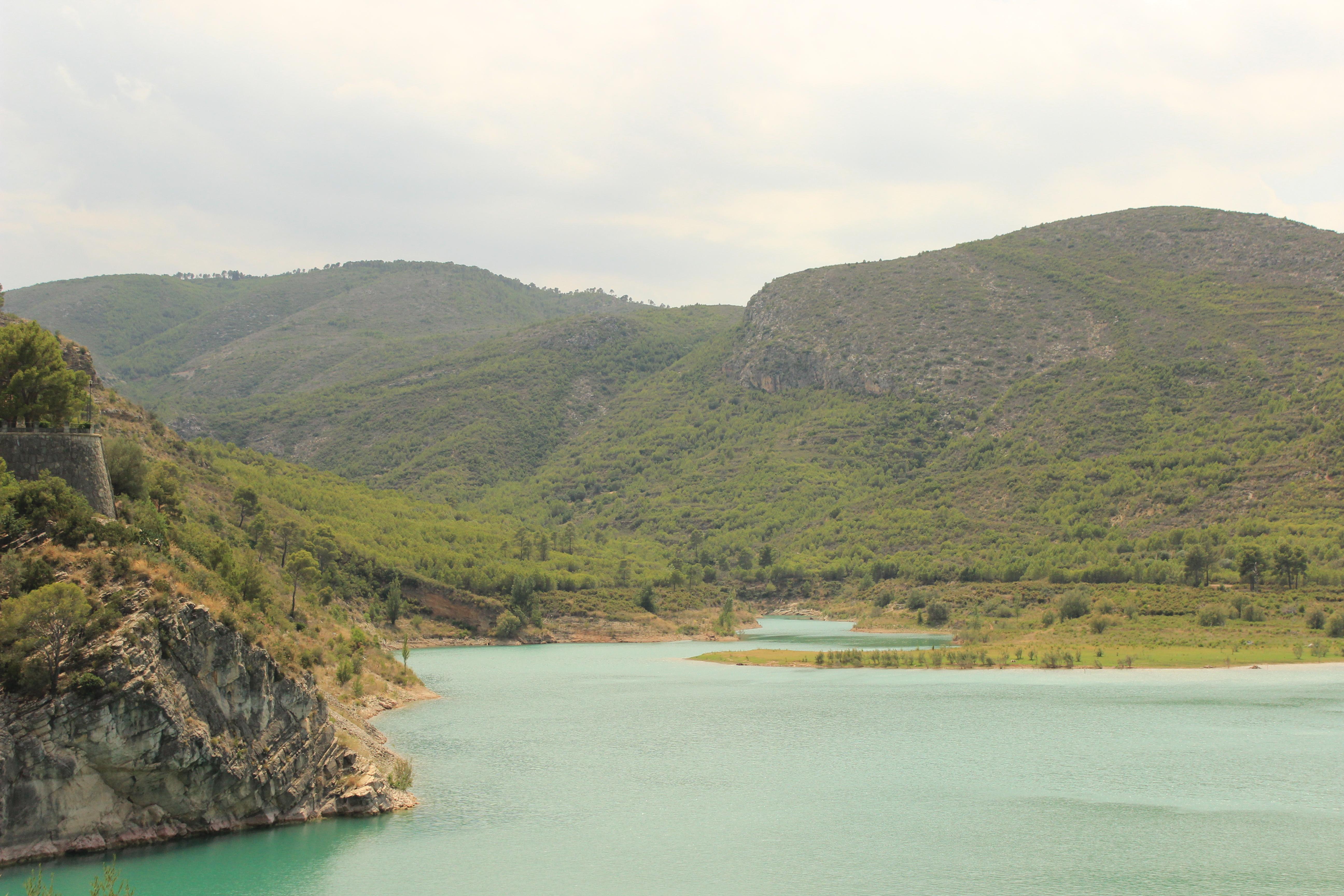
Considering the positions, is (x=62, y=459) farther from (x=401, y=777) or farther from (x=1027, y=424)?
(x=1027, y=424)

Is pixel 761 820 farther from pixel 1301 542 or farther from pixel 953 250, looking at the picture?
pixel 953 250

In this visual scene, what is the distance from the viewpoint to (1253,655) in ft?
213

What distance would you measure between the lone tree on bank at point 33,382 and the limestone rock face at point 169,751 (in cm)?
1051

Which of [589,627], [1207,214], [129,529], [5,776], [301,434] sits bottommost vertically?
[589,627]

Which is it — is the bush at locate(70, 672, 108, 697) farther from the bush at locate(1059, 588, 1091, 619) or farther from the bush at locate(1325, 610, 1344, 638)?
the bush at locate(1325, 610, 1344, 638)

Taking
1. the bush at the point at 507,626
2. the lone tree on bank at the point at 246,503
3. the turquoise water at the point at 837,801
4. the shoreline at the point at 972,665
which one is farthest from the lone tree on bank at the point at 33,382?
the bush at the point at 507,626

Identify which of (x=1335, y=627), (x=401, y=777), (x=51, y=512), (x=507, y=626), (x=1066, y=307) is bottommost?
(x=507, y=626)

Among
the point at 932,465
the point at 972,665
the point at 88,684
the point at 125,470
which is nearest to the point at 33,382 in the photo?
the point at 125,470

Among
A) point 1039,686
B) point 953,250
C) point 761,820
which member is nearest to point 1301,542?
point 1039,686

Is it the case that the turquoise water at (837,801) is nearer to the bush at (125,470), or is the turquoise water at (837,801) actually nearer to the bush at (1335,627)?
the bush at (125,470)

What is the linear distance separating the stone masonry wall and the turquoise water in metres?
11.2

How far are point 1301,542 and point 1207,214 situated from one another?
331 feet

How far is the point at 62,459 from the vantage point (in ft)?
96.7

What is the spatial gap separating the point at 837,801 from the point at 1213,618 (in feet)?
175
